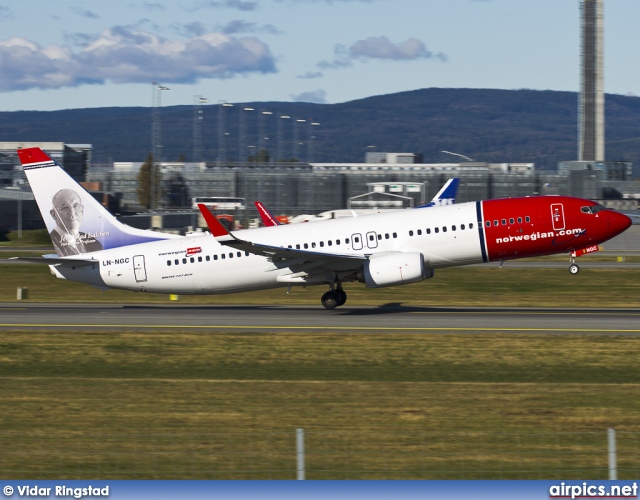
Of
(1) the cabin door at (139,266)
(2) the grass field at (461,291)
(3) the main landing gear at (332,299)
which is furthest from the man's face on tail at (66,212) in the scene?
(3) the main landing gear at (332,299)

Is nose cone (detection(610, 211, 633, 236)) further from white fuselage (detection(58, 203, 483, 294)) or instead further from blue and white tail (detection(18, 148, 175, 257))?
blue and white tail (detection(18, 148, 175, 257))

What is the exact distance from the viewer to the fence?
15305mm

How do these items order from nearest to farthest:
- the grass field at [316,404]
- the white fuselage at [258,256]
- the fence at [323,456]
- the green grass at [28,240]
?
the fence at [323,456]
the grass field at [316,404]
the white fuselage at [258,256]
the green grass at [28,240]

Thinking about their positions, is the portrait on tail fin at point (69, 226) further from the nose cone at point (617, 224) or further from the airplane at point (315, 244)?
the nose cone at point (617, 224)

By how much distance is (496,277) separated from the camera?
5800 cm

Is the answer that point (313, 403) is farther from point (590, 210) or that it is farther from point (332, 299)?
point (590, 210)

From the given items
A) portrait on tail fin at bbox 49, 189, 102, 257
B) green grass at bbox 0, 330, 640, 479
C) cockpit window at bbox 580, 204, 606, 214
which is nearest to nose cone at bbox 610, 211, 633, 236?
cockpit window at bbox 580, 204, 606, 214

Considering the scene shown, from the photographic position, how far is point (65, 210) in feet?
133

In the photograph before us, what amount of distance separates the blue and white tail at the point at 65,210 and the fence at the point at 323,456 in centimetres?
2222

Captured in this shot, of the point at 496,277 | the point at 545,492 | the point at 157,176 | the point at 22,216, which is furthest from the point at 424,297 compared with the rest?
the point at 157,176

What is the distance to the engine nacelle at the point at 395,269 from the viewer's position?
123 feet

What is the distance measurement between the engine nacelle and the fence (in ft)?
61.1

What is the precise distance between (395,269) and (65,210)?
15213 mm

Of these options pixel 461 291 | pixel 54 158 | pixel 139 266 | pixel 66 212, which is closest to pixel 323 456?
pixel 139 266
